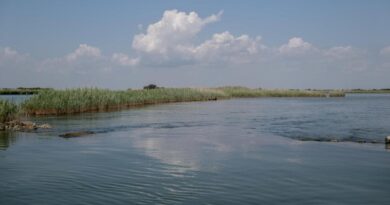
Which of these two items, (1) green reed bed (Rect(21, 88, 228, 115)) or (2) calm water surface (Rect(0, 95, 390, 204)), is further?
(1) green reed bed (Rect(21, 88, 228, 115))

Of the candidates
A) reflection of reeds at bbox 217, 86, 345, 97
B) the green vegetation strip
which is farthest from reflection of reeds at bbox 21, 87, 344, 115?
reflection of reeds at bbox 217, 86, 345, 97

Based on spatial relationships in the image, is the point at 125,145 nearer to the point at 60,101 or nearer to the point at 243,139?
the point at 243,139

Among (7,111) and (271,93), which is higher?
(271,93)

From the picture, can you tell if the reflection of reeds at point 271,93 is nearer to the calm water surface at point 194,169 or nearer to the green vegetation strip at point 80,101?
the green vegetation strip at point 80,101

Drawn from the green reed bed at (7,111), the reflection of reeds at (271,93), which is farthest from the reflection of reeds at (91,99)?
the reflection of reeds at (271,93)

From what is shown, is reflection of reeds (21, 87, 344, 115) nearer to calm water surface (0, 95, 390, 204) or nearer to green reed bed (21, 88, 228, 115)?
green reed bed (21, 88, 228, 115)

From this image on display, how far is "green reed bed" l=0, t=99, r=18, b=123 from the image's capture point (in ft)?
84.2

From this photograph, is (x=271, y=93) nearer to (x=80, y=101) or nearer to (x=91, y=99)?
(x=91, y=99)

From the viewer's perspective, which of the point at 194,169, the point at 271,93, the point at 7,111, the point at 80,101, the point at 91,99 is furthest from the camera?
the point at 271,93

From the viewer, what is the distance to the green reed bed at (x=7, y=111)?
25672mm

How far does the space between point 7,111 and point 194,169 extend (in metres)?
16.4

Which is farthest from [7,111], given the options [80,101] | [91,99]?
[91,99]

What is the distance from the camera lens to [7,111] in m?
26.0

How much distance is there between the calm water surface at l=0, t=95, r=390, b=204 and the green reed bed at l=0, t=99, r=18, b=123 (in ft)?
9.68
